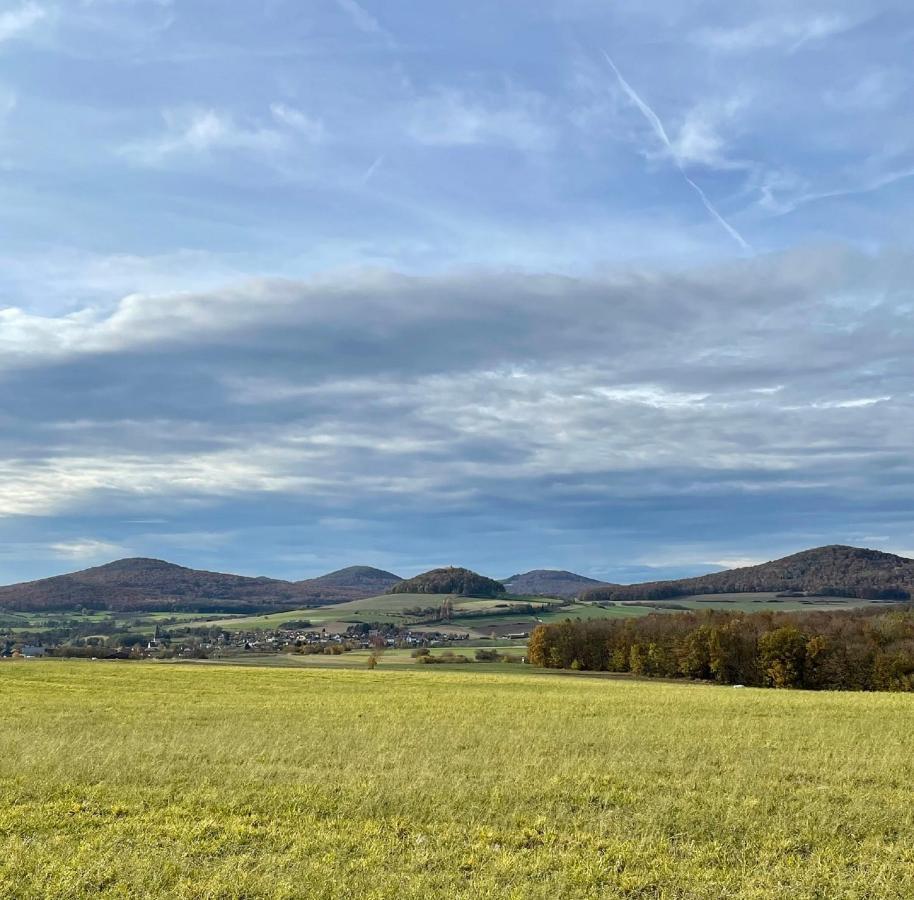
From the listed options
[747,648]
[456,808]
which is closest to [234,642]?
[747,648]

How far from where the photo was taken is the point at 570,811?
1491cm

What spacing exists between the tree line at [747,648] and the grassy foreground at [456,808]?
177 feet

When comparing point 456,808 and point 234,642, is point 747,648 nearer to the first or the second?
point 456,808

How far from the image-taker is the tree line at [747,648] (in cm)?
7812

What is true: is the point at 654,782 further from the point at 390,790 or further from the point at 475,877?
the point at 475,877

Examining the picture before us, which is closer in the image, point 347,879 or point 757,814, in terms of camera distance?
point 347,879

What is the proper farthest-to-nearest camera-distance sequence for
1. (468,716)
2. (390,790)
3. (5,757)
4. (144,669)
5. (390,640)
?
(390,640), (144,669), (468,716), (5,757), (390,790)

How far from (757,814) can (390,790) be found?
259 inches

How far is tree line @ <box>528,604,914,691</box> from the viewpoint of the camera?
7812 cm

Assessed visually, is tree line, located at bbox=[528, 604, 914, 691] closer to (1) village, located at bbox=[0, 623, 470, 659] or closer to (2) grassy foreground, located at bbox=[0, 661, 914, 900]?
(1) village, located at bbox=[0, 623, 470, 659]

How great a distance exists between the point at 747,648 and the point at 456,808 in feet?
255

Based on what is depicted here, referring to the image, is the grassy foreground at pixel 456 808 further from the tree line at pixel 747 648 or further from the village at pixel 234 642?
the village at pixel 234 642

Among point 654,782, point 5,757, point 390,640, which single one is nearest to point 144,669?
point 5,757

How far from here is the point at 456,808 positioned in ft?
49.3
